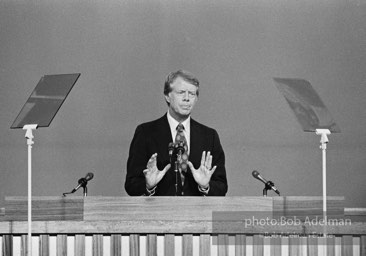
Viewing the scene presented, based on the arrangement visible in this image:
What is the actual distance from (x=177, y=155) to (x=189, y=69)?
8.46 ft

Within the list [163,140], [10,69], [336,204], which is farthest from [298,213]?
[10,69]

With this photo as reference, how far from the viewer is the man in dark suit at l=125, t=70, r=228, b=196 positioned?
240 inches

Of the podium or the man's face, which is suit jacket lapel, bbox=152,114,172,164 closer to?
the man's face

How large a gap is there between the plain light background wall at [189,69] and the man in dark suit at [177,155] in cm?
208

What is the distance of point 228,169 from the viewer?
873cm

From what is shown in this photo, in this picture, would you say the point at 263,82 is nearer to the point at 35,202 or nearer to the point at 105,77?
the point at 105,77

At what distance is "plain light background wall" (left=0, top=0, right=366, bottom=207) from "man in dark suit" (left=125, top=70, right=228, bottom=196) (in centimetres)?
208

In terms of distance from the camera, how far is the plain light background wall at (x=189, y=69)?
28.3 feet

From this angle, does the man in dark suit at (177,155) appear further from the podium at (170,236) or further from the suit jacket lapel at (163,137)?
the podium at (170,236)

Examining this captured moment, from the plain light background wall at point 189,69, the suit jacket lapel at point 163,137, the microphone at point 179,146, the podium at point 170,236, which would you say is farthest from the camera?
the plain light background wall at point 189,69

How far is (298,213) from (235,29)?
325 cm

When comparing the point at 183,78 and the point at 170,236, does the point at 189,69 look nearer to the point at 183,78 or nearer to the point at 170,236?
the point at 183,78

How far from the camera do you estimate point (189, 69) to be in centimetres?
863

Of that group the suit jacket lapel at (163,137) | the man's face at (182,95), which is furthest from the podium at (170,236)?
the man's face at (182,95)
